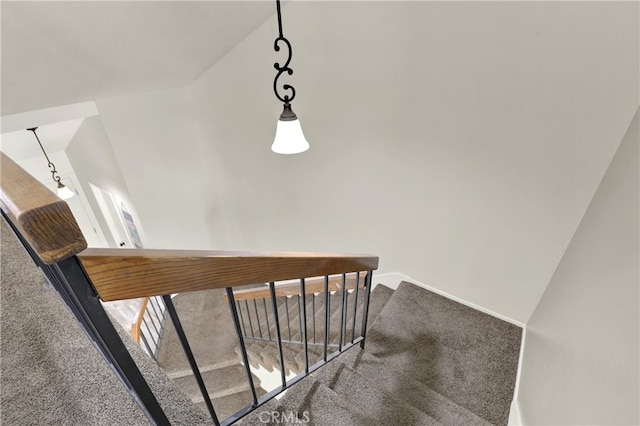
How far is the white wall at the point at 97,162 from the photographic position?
363 centimetres

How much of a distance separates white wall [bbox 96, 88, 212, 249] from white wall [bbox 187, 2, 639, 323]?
417 millimetres

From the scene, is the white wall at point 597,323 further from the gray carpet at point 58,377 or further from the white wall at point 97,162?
the white wall at point 97,162

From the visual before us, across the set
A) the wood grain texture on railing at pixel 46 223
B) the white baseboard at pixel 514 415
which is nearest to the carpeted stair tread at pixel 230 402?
the white baseboard at pixel 514 415

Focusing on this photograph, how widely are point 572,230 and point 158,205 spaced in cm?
402

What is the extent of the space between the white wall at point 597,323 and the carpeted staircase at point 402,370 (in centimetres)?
31

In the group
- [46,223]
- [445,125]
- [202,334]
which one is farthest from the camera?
[202,334]

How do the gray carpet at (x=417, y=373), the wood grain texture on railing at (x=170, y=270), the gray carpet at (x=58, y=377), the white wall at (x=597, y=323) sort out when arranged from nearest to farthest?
the wood grain texture on railing at (x=170, y=270) → the gray carpet at (x=58, y=377) → the white wall at (x=597, y=323) → the gray carpet at (x=417, y=373)

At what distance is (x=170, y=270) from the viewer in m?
0.58

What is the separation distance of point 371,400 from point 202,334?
2962mm

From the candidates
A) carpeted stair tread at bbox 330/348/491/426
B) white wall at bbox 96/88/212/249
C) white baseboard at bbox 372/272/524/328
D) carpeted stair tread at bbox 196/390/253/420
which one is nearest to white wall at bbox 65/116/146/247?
white wall at bbox 96/88/212/249

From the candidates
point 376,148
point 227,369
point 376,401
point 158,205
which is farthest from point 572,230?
point 158,205

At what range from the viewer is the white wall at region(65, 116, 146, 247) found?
3.63 metres

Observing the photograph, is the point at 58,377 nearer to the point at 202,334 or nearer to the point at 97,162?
the point at 202,334

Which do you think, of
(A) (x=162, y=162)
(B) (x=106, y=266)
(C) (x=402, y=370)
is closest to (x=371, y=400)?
(C) (x=402, y=370)
